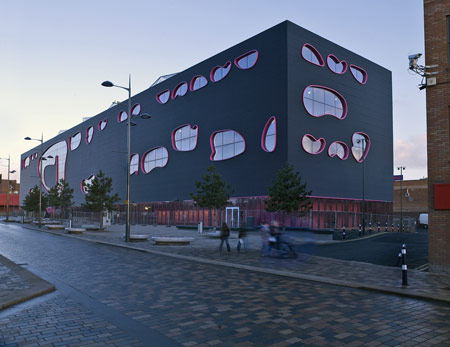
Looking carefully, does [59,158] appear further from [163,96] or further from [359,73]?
[359,73]

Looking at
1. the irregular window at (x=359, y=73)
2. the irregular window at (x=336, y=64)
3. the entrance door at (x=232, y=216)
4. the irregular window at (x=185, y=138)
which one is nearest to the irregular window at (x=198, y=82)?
the irregular window at (x=185, y=138)

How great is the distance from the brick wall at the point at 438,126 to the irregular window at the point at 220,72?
34.9 metres

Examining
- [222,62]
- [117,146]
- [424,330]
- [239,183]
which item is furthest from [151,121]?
[424,330]

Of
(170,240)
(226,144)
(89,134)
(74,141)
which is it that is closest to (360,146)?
(226,144)

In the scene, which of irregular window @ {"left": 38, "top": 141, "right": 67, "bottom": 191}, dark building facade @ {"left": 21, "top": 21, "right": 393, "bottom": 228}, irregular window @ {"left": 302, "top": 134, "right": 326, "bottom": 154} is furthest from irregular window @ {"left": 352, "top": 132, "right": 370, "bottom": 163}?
irregular window @ {"left": 38, "top": 141, "right": 67, "bottom": 191}

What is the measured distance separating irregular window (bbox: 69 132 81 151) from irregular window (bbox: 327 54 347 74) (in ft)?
205

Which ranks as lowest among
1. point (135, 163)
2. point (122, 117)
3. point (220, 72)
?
point (135, 163)

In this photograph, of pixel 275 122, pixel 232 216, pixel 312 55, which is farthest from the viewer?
pixel 312 55

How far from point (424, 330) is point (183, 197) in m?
48.5

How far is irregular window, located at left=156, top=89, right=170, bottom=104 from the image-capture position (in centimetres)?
5922

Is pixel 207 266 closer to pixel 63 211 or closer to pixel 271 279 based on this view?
pixel 271 279

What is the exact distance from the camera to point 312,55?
1757 inches

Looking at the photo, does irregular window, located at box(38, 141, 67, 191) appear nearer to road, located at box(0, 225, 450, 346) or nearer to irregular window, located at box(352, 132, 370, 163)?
irregular window, located at box(352, 132, 370, 163)

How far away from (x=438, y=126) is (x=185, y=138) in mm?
43161
